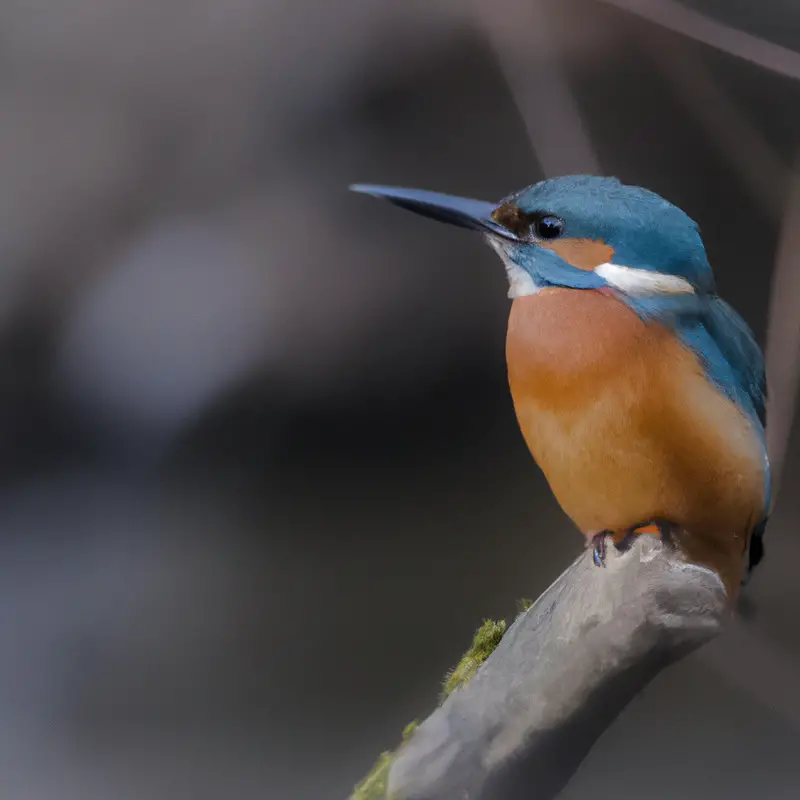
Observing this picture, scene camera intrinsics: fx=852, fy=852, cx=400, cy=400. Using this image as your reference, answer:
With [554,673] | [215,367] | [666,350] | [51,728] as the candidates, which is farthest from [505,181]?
[51,728]

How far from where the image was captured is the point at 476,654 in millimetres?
950

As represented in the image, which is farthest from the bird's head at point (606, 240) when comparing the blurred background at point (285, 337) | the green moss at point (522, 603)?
the green moss at point (522, 603)

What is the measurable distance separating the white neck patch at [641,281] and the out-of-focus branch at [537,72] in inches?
8.4

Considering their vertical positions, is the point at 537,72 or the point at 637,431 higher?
the point at 537,72

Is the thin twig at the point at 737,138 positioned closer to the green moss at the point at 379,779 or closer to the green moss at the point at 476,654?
the green moss at the point at 476,654

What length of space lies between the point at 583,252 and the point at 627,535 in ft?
0.95

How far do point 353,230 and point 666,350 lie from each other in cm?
47

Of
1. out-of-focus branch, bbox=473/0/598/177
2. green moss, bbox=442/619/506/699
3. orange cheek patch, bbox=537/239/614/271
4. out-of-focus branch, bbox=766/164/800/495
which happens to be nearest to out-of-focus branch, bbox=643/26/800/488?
out-of-focus branch, bbox=766/164/800/495

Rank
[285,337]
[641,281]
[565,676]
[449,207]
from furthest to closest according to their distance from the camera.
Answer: [285,337]
[449,207]
[641,281]
[565,676]

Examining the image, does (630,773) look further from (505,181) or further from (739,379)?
(505,181)

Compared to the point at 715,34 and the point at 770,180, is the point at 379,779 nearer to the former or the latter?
the point at 770,180

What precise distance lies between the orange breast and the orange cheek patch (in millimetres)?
36

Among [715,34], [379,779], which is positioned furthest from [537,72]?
[379,779]

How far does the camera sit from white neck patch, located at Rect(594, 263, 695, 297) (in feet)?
2.82
